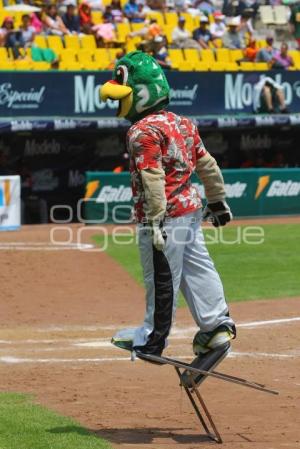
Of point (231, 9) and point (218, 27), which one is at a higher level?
point (231, 9)

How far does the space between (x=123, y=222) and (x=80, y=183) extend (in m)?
2.63

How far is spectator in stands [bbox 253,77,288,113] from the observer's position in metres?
23.5

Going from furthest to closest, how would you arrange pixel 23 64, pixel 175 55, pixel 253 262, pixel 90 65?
pixel 175 55
pixel 90 65
pixel 23 64
pixel 253 262

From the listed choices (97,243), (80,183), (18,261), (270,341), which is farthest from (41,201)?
(270,341)

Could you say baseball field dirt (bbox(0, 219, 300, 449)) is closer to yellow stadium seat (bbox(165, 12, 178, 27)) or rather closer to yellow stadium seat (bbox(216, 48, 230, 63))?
yellow stadium seat (bbox(216, 48, 230, 63))

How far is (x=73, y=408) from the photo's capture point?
739cm

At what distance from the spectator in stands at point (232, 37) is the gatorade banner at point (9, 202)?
7.43 m

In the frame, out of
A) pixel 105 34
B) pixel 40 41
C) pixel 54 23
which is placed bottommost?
pixel 105 34

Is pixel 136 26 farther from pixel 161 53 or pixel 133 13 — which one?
pixel 161 53

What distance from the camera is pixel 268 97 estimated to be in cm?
2356

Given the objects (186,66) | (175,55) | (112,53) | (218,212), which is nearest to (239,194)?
(186,66)

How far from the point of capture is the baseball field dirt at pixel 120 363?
271 inches

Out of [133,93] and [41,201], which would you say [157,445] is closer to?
[133,93]

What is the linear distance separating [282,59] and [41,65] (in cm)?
648
